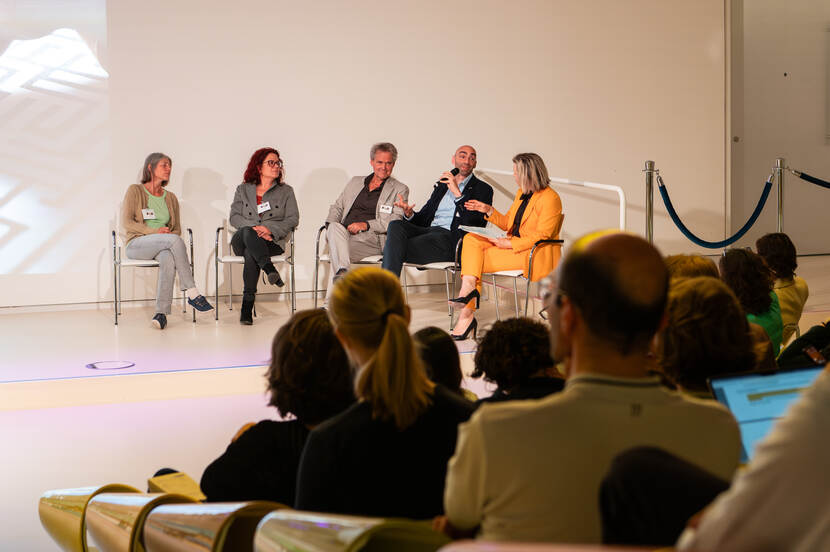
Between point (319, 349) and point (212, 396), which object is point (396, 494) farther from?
point (212, 396)

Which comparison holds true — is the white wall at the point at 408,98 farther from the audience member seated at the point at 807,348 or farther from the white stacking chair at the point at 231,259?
the audience member seated at the point at 807,348

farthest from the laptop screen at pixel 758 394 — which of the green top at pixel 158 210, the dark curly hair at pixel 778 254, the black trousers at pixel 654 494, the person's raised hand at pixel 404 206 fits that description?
the green top at pixel 158 210

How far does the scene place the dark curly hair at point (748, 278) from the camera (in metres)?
2.87

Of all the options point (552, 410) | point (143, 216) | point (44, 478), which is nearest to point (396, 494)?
point (552, 410)

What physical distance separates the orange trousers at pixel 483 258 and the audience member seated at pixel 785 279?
219cm

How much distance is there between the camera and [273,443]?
1.77 meters

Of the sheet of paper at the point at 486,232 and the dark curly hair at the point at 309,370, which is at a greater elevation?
the sheet of paper at the point at 486,232

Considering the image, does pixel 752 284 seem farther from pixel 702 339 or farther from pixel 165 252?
pixel 165 252

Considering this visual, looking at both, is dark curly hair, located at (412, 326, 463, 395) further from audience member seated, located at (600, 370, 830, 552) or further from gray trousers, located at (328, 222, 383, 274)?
gray trousers, located at (328, 222, 383, 274)

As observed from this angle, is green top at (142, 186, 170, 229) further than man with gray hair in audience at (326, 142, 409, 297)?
Yes

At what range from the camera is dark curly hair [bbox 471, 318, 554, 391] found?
2.04 m

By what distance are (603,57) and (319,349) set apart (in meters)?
7.73

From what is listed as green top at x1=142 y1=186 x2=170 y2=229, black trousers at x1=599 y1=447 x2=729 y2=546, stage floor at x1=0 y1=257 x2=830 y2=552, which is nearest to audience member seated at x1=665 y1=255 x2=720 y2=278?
stage floor at x1=0 y1=257 x2=830 y2=552

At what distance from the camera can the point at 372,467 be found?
56.0 inches
